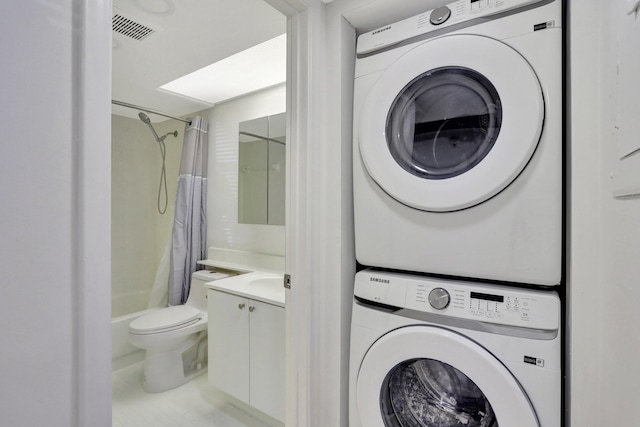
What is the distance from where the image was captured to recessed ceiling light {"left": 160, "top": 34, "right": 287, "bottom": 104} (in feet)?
6.36

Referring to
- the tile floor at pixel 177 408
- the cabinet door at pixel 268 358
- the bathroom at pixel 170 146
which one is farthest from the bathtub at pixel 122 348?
the cabinet door at pixel 268 358

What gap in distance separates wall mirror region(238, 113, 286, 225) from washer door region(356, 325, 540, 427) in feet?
4.40

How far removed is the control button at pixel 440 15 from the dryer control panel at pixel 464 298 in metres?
0.90

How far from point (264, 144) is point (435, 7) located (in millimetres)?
1499


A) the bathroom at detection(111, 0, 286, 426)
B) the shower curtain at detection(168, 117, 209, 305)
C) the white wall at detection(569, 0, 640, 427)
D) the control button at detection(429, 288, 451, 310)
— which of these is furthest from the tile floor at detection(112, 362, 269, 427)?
the white wall at detection(569, 0, 640, 427)

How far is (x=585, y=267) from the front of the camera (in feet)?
2.67

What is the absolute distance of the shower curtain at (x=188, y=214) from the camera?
2600 mm

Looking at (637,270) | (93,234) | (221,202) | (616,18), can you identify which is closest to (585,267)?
(637,270)

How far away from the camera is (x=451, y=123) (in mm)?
1061

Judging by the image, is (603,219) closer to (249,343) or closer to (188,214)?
(249,343)

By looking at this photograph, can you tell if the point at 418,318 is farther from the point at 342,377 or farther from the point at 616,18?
the point at 616,18

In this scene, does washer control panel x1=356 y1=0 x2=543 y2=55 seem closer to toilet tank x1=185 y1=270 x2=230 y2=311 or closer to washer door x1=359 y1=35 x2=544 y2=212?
washer door x1=359 y1=35 x2=544 y2=212

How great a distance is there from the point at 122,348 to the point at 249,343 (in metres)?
1.55

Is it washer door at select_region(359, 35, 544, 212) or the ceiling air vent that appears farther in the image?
the ceiling air vent
